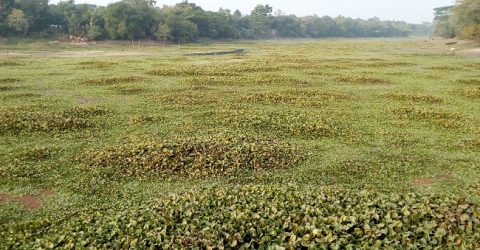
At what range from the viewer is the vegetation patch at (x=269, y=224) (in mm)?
9617

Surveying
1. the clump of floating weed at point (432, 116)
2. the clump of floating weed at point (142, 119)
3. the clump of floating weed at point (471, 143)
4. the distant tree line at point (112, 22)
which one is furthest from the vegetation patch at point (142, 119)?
the distant tree line at point (112, 22)

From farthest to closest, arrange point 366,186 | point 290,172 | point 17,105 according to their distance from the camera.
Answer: point 17,105
point 290,172
point 366,186

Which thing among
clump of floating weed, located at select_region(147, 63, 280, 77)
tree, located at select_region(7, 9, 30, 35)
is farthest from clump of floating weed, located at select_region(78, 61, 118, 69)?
tree, located at select_region(7, 9, 30, 35)

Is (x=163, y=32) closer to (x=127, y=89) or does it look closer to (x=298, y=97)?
(x=127, y=89)

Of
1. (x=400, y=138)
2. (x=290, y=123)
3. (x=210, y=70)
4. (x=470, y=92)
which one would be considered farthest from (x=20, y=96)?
(x=470, y=92)

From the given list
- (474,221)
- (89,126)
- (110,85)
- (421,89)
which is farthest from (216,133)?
(421,89)

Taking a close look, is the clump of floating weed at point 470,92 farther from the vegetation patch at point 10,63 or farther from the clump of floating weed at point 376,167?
the vegetation patch at point 10,63

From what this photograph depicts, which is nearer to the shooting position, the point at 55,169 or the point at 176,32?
the point at 55,169

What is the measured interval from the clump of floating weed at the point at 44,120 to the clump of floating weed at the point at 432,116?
54.3ft

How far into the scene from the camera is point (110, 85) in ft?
105

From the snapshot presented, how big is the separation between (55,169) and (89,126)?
533 centimetres

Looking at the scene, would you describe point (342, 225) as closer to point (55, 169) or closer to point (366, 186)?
point (366, 186)

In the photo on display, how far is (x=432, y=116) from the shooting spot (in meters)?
23.8

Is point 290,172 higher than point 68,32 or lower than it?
lower
